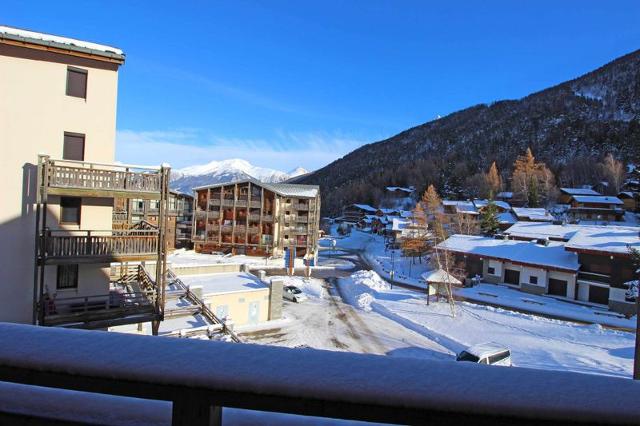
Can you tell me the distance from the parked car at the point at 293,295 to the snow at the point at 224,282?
12.8 ft

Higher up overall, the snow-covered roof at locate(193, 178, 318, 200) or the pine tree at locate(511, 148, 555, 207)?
the pine tree at locate(511, 148, 555, 207)

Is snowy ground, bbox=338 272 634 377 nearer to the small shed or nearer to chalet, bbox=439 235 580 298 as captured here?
the small shed

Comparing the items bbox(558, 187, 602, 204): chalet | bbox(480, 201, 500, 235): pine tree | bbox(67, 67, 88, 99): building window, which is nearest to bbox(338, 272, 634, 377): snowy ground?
bbox(67, 67, 88, 99): building window

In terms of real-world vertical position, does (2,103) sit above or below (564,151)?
below

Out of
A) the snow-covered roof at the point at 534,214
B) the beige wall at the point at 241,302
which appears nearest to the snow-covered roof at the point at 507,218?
the snow-covered roof at the point at 534,214

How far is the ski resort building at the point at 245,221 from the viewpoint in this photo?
160ft

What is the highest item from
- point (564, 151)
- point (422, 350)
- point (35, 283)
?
point (564, 151)

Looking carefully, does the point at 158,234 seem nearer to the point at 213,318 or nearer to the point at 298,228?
the point at 213,318

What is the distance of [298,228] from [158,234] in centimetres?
3925

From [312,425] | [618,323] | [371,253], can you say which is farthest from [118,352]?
[371,253]

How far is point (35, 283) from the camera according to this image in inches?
387

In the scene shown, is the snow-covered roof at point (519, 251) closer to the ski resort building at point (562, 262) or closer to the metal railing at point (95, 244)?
the ski resort building at point (562, 262)

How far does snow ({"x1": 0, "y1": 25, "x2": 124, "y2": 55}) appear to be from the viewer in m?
10.3

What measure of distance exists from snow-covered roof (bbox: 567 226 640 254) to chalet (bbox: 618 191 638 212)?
Result: 41651 mm
